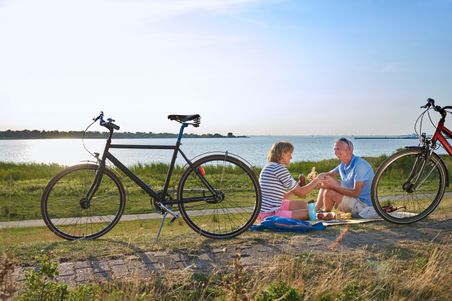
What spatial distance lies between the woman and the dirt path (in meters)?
0.60

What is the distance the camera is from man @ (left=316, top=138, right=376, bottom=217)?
683 cm

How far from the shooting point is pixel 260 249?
4891mm

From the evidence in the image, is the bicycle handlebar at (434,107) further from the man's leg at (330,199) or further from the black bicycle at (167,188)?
the black bicycle at (167,188)

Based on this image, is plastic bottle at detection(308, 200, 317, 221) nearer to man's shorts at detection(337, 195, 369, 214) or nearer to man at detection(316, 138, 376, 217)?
man at detection(316, 138, 376, 217)

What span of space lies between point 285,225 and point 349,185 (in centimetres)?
159

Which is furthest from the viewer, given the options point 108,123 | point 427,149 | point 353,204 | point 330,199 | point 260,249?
point 330,199

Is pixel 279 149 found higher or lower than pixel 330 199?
higher

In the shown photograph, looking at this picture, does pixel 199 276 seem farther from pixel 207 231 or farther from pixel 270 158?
pixel 270 158

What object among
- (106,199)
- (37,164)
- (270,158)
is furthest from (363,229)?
(37,164)

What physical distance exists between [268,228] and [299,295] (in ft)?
7.42

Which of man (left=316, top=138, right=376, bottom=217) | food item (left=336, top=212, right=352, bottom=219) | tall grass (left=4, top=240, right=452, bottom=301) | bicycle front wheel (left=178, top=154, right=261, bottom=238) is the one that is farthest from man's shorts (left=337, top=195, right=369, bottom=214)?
tall grass (left=4, top=240, right=452, bottom=301)

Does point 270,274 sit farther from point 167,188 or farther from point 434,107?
Result: point 434,107

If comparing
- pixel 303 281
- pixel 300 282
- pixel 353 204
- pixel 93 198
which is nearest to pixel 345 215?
pixel 353 204

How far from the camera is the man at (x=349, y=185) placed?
22.4 ft
